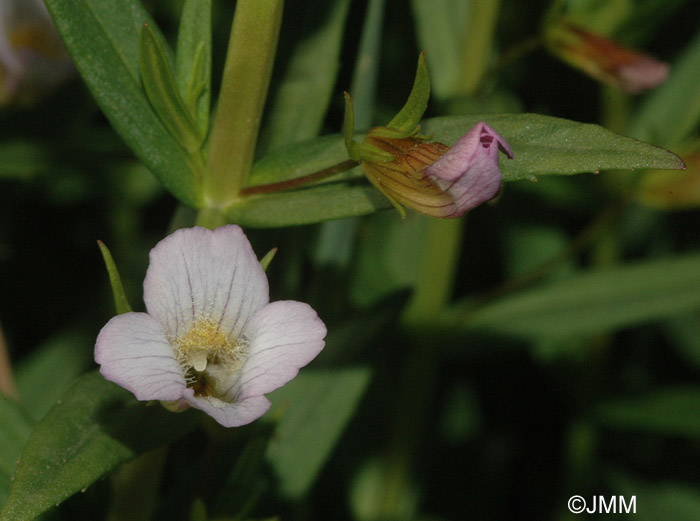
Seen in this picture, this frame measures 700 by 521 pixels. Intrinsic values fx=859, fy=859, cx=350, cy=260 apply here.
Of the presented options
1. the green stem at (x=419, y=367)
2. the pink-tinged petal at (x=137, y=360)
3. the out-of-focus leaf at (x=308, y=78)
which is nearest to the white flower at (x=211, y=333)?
the pink-tinged petal at (x=137, y=360)

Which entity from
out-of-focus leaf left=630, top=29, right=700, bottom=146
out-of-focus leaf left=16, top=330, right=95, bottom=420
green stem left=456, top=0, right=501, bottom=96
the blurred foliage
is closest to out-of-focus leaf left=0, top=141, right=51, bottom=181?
the blurred foliage

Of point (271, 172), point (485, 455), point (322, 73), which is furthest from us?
point (485, 455)

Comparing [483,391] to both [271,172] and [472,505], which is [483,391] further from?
[271,172]

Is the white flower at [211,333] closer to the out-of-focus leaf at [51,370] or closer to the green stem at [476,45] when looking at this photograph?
the out-of-focus leaf at [51,370]

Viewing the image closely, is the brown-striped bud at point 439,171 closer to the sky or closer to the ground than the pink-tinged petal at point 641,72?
closer to the sky

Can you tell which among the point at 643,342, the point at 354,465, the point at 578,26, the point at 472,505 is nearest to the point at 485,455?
the point at 472,505

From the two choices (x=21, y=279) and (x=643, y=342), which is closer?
(x=21, y=279)

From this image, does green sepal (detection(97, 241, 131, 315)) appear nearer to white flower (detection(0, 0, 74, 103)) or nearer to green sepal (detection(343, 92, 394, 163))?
green sepal (detection(343, 92, 394, 163))

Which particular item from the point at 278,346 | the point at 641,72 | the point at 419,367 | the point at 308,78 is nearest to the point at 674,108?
the point at 641,72

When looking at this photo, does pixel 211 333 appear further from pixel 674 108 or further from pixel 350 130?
pixel 674 108
